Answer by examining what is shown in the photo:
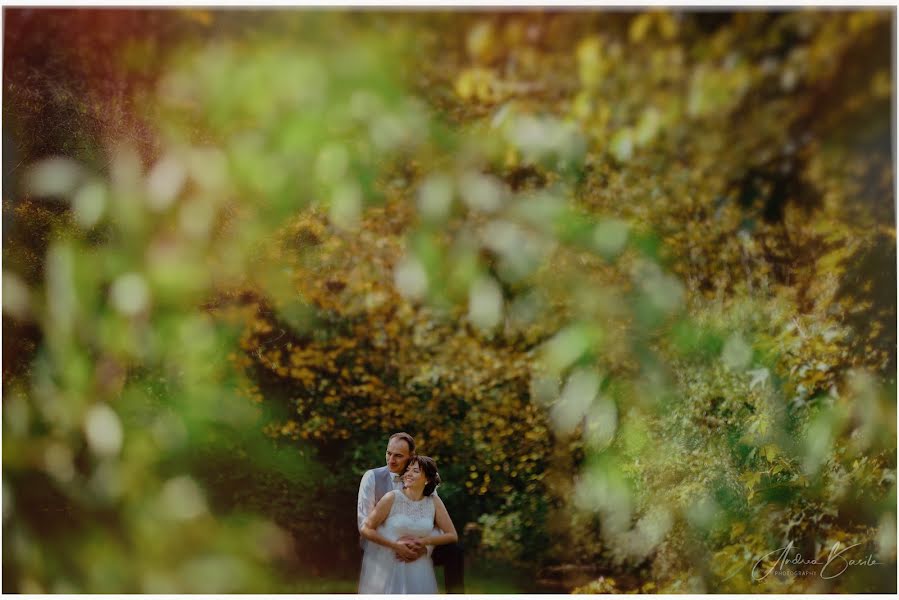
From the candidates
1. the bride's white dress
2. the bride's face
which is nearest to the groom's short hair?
the bride's face

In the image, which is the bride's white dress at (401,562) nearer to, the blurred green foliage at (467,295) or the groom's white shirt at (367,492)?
the groom's white shirt at (367,492)

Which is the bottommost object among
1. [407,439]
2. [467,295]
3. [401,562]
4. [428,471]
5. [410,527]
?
[401,562]

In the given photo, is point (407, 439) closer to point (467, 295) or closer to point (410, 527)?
point (410, 527)

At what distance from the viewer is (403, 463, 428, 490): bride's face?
3.14 m

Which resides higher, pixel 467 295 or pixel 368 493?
pixel 467 295

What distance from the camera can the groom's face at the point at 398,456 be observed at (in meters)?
3.22

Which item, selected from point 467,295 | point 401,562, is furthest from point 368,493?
point 467,295

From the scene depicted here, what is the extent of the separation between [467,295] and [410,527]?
1.19m

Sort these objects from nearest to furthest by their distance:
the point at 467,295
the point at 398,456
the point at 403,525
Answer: the point at 403,525 → the point at 398,456 → the point at 467,295

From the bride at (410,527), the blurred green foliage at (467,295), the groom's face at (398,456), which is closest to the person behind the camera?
the bride at (410,527)

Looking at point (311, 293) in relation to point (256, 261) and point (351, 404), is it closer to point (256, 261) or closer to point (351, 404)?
point (256, 261)

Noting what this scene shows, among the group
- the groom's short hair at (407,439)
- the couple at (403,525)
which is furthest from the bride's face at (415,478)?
the groom's short hair at (407,439)

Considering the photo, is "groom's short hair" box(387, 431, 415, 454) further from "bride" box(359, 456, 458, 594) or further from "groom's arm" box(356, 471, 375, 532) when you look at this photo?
"groom's arm" box(356, 471, 375, 532)

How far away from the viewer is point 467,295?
3.52m
